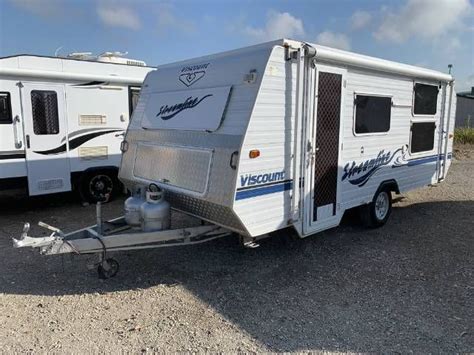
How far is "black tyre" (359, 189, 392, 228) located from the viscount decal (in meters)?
3.07

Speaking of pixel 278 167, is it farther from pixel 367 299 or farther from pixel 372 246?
pixel 372 246

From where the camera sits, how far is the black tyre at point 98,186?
7955 millimetres

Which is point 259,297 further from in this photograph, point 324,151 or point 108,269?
point 324,151

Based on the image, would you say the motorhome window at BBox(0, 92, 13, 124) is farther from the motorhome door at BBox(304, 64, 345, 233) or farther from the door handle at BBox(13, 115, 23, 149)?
the motorhome door at BBox(304, 64, 345, 233)

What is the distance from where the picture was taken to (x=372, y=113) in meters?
5.77

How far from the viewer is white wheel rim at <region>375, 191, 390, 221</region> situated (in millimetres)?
6420

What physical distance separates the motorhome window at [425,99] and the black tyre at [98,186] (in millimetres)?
5716

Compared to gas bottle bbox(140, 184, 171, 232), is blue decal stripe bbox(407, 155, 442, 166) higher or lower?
higher

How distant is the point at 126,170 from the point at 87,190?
112 inches

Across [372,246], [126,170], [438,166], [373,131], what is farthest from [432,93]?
[126,170]

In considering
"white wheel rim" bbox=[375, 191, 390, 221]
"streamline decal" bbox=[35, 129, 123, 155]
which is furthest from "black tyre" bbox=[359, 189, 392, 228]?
"streamline decal" bbox=[35, 129, 123, 155]

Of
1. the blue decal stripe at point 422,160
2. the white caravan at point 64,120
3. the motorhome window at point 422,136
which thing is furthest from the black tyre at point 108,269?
the motorhome window at point 422,136

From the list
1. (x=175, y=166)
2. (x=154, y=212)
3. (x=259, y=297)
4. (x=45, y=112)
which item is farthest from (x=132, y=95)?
(x=259, y=297)

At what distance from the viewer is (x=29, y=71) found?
6.95 m
